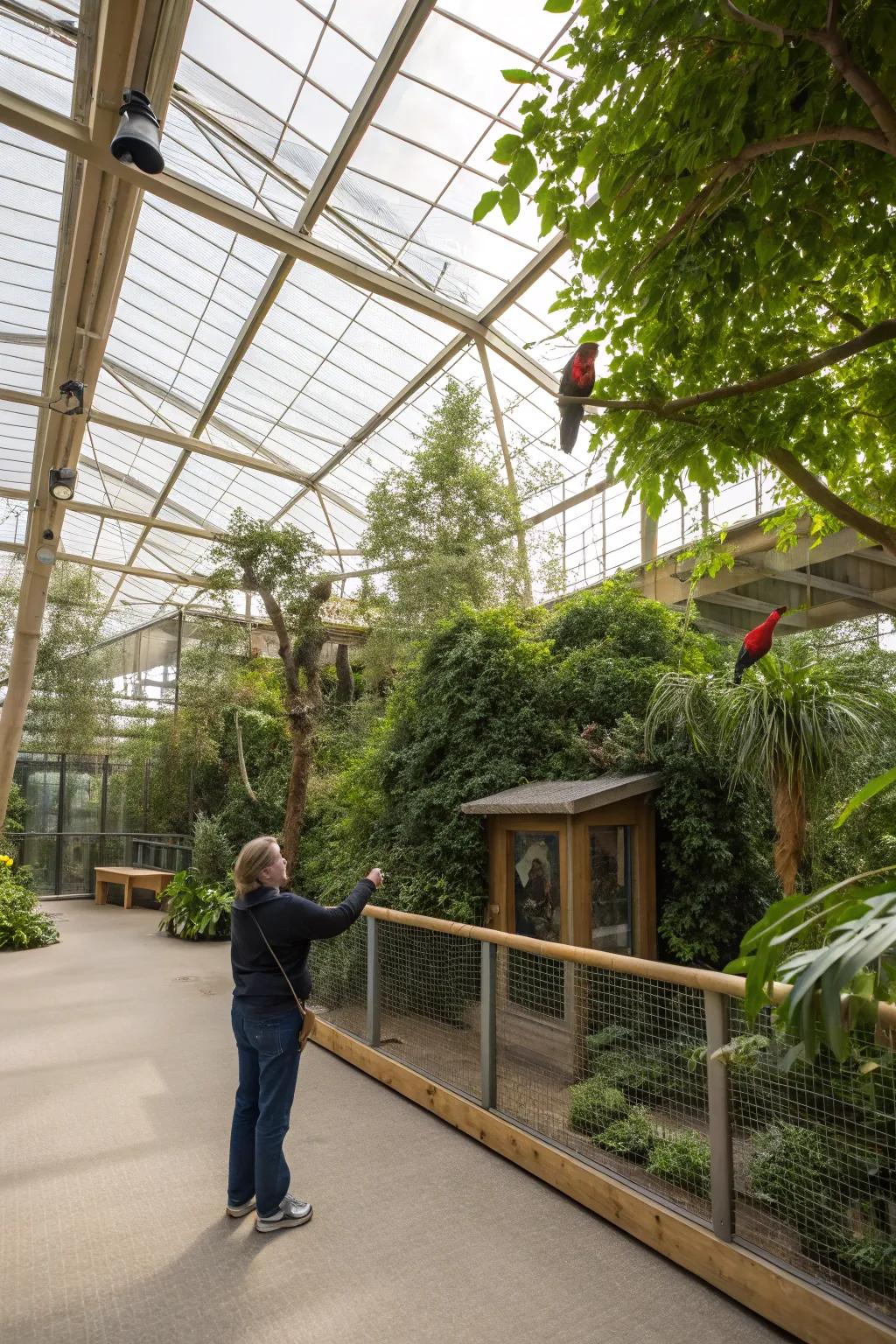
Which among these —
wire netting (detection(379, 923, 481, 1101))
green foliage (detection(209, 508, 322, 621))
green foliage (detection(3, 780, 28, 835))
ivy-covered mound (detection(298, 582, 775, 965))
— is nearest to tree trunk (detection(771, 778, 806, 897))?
ivy-covered mound (detection(298, 582, 775, 965))

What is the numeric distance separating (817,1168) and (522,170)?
10.2ft

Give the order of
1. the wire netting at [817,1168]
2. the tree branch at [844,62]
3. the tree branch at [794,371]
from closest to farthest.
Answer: the tree branch at [844,62] < the tree branch at [794,371] < the wire netting at [817,1168]

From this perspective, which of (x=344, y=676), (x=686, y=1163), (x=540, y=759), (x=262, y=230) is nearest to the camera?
(x=686, y=1163)

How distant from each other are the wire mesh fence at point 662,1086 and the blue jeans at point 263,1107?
1091 millimetres

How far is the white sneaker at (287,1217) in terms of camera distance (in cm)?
303

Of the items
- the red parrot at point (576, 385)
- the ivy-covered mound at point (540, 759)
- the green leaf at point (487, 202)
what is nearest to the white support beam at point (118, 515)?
the ivy-covered mound at point (540, 759)

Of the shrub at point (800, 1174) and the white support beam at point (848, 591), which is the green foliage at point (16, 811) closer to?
the white support beam at point (848, 591)

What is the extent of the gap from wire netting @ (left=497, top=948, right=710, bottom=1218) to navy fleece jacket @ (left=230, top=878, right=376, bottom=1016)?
3.93 feet

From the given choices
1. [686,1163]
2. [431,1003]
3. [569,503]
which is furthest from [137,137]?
[569,503]

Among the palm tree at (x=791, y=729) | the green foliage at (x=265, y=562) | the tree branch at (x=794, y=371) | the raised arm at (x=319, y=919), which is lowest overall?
the raised arm at (x=319, y=919)

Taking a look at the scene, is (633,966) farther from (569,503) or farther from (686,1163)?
(569,503)

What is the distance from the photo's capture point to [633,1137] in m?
3.36

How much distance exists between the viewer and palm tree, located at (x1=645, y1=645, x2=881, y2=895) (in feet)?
15.1

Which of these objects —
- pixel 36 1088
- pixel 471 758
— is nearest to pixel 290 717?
pixel 471 758
